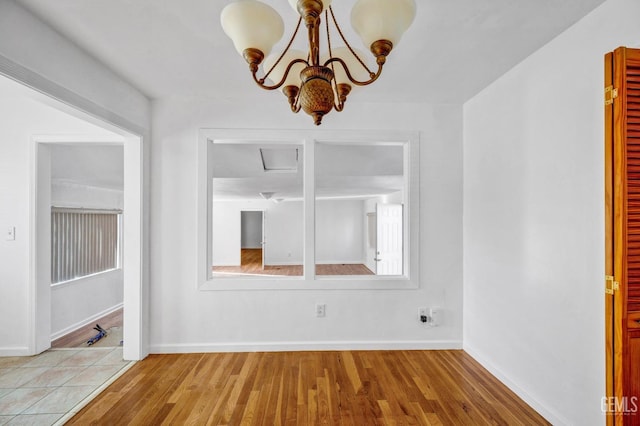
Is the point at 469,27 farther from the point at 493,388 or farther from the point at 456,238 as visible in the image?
the point at 493,388

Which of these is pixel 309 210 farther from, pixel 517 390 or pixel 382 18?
pixel 517 390

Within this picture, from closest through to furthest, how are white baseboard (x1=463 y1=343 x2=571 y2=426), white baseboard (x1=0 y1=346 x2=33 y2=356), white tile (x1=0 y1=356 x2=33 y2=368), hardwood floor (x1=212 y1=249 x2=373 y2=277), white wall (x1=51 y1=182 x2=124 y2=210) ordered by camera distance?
1. white baseboard (x1=463 y1=343 x2=571 y2=426)
2. white tile (x1=0 y1=356 x2=33 y2=368)
3. white baseboard (x1=0 y1=346 x2=33 y2=356)
4. white wall (x1=51 y1=182 x2=124 y2=210)
5. hardwood floor (x1=212 y1=249 x2=373 y2=277)

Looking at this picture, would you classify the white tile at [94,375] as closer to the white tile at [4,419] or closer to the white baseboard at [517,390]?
the white tile at [4,419]

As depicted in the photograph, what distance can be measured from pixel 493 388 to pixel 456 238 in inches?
49.9

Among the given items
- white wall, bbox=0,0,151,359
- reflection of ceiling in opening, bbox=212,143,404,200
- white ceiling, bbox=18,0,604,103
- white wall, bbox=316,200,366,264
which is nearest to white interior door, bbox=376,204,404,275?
reflection of ceiling in opening, bbox=212,143,404,200

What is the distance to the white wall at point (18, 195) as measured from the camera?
278 centimetres

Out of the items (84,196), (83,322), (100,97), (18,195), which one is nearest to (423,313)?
(100,97)

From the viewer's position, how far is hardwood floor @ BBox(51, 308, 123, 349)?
3.23 metres

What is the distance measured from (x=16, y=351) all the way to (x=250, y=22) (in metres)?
3.69

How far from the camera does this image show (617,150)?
1260 millimetres

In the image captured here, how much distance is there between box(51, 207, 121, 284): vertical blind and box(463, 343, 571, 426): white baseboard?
465 centimetres

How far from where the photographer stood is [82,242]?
158 inches

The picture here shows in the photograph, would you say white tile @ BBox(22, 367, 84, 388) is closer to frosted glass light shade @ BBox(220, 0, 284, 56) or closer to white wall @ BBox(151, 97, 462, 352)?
white wall @ BBox(151, 97, 462, 352)

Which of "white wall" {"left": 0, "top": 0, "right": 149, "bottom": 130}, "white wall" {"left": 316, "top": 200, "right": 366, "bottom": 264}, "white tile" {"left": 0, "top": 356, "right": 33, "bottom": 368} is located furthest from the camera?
"white wall" {"left": 316, "top": 200, "right": 366, "bottom": 264}
